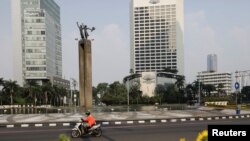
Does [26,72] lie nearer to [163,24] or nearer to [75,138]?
[163,24]

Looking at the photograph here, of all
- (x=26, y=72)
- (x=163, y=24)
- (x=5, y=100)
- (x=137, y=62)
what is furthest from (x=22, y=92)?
(x=163, y=24)

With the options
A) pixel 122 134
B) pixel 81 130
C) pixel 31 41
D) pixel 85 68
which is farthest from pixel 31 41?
pixel 81 130

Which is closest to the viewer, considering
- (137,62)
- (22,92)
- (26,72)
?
(22,92)

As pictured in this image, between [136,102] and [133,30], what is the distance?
7769 cm

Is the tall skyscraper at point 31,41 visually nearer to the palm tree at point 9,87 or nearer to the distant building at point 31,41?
the distant building at point 31,41

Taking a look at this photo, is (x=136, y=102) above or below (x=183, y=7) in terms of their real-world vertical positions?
below

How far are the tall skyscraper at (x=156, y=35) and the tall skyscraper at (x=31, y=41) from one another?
43708mm

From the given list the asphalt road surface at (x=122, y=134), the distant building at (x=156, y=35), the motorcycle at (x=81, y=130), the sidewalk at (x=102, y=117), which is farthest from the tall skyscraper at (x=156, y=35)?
the motorcycle at (x=81, y=130)

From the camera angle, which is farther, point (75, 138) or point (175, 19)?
point (175, 19)

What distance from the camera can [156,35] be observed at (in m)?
166

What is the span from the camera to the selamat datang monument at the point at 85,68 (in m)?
34.1

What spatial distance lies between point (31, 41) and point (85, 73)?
103m

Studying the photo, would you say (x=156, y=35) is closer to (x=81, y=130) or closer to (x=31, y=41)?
(x=31, y=41)

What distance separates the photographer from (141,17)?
6565 inches
